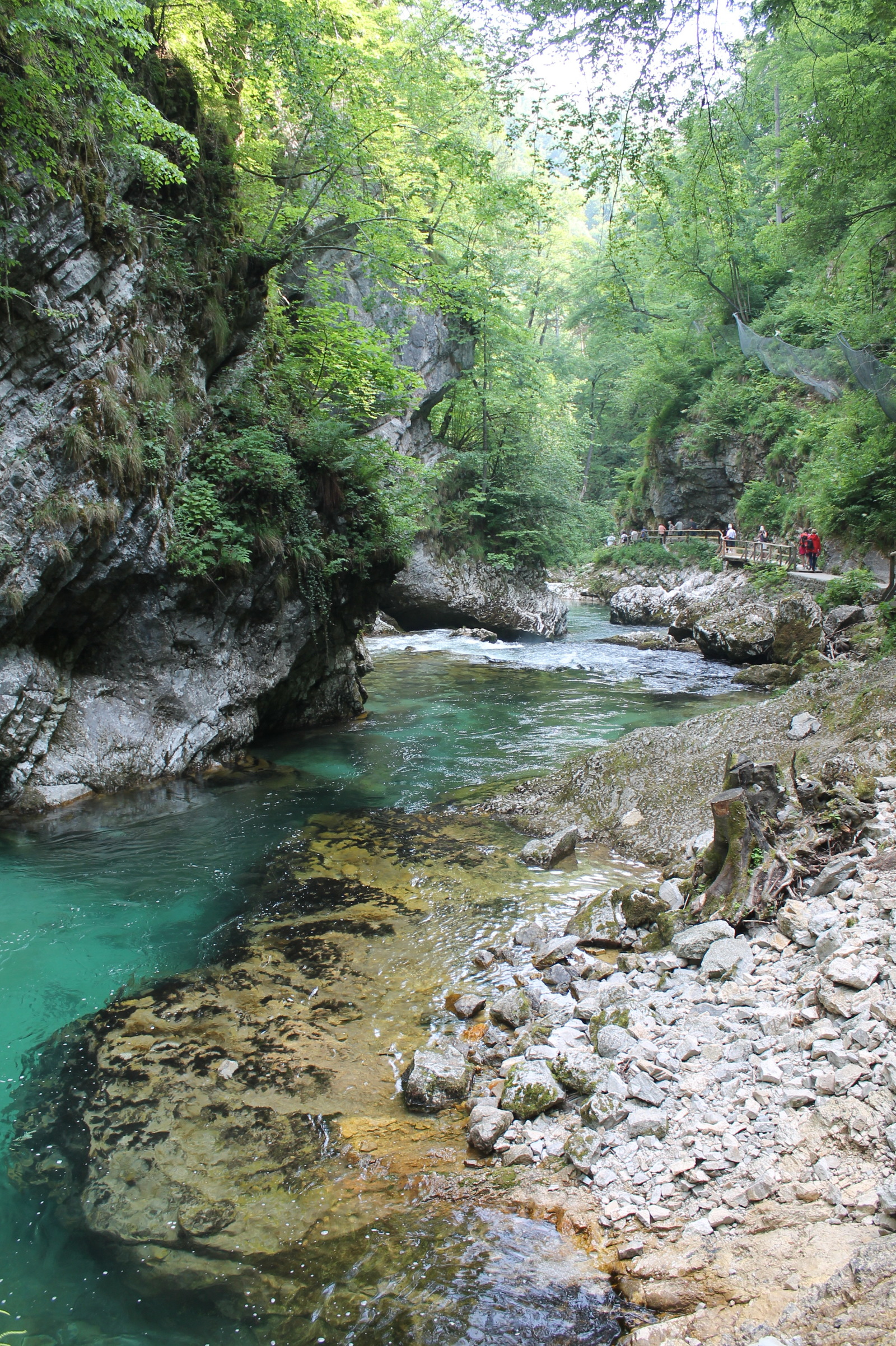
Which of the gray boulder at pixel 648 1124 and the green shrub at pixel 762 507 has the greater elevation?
the green shrub at pixel 762 507

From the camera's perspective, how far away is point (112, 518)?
848cm

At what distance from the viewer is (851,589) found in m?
17.0

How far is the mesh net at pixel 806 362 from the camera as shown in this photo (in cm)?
1706

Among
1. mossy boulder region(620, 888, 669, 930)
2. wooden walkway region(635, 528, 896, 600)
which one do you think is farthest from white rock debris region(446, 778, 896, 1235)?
wooden walkway region(635, 528, 896, 600)

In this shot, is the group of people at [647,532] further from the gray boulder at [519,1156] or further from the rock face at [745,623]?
the gray boulder at [519,1156]

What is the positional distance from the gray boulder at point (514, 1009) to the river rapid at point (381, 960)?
13.4 inches

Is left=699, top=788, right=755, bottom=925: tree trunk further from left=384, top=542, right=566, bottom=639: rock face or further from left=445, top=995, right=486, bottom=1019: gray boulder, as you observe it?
left=384, top=542, right=566, bottom=639: rock face

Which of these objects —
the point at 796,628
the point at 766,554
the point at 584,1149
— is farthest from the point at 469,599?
the point at 584,1149

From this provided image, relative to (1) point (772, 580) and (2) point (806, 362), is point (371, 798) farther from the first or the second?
(1) point (772, 580)

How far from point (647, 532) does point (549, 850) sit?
111 ft

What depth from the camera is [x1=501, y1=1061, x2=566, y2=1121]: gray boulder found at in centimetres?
369

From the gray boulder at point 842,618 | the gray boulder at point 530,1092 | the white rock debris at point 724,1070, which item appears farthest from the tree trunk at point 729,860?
the gray boulder at point 842,618

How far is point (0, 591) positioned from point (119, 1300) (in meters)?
6.56

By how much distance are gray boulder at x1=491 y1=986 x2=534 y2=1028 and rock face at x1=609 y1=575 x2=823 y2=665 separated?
12.0 metres
